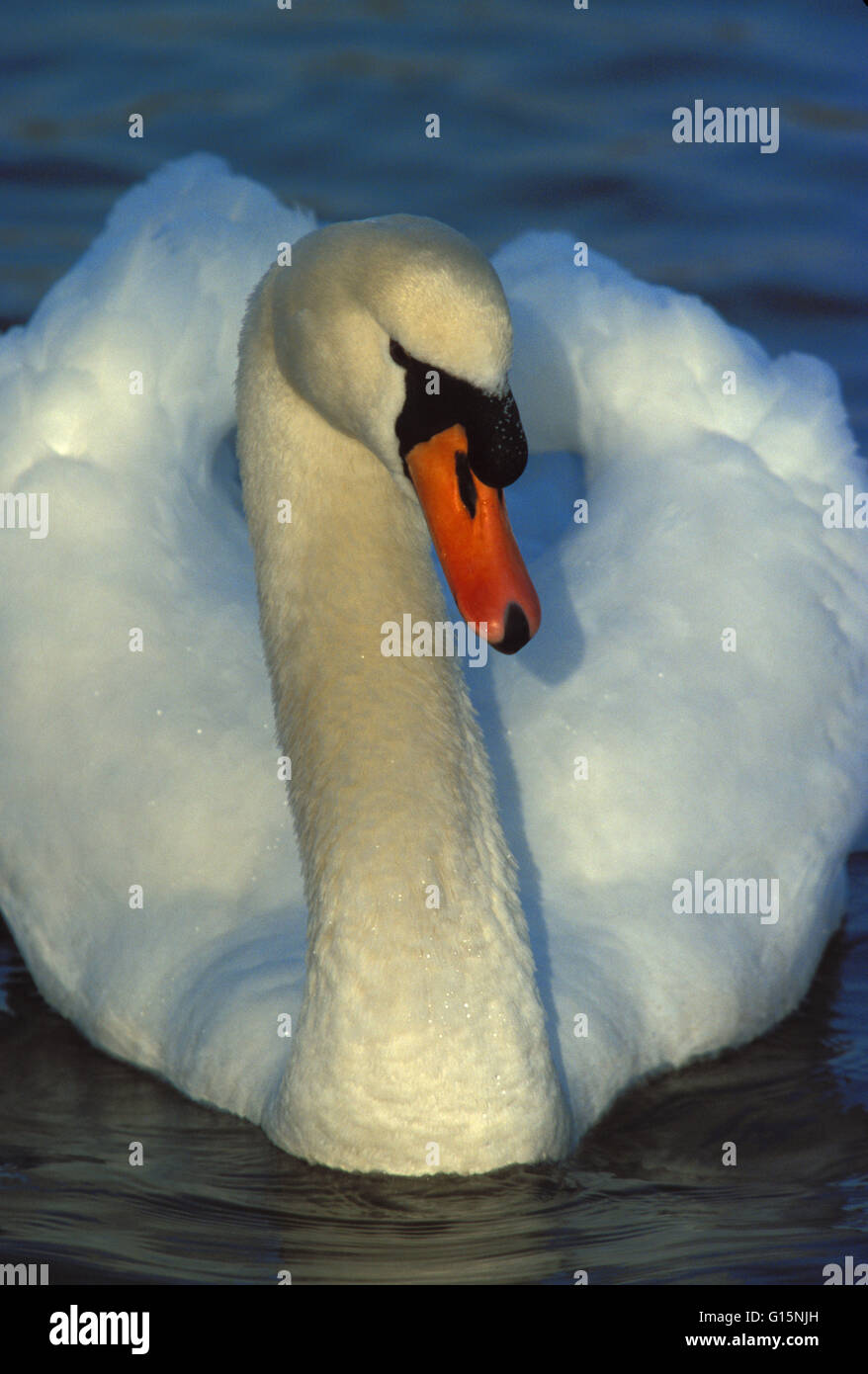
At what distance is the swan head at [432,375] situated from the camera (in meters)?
4.26

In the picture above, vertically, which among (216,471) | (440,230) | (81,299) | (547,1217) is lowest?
(547,1217)

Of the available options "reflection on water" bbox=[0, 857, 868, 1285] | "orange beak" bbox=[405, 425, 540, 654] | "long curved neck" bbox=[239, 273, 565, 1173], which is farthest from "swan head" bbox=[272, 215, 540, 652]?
"reflection on water" bbox=[0, 857, 868, 1285]

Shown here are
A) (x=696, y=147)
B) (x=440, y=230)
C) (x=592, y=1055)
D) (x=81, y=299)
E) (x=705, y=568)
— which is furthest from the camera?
(x=696, y=147)

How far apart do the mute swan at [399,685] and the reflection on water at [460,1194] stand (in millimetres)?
90

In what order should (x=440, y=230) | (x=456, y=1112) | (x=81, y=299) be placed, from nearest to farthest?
(x=440, y=230) → (x=456, y=1112) → (x=81, y=299)

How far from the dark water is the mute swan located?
0.14 m

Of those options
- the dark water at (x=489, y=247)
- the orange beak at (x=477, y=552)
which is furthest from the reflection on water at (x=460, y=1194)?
the orange beak at (x=477, y=552)

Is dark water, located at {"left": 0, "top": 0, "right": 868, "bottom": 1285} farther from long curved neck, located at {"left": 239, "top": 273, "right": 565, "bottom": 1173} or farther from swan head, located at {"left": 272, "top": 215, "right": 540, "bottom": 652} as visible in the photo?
swan head, located at {"left": 272, "top": 215, "right": 540, "bottom": 652}

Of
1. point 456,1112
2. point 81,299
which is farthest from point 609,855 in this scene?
point 81,299

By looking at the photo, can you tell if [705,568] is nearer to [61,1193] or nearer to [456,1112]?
[456,1112]

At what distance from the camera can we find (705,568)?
256 inches

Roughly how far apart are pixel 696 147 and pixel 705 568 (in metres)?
6.27

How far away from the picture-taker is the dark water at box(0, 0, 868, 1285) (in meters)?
5.06

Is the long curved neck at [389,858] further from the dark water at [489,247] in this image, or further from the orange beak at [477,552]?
the orange beak at [477,552]
